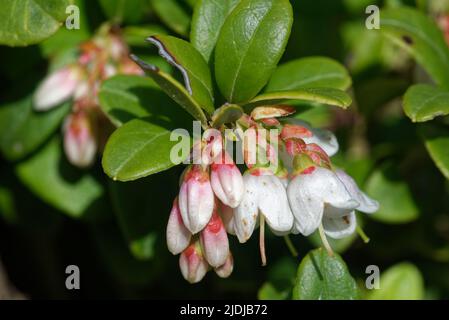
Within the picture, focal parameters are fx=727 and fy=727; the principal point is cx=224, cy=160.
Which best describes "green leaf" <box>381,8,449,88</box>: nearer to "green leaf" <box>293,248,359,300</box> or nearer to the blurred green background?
the blurred green background

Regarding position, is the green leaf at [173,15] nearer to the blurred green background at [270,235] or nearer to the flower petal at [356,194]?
the blurred green background at [270,235]

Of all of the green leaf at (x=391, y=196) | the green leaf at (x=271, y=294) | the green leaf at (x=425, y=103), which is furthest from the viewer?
the green leaf at (x=391, y=196)

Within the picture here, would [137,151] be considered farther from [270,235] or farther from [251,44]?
[270,235]

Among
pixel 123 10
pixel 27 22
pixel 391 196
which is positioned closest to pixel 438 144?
pixel 391 196

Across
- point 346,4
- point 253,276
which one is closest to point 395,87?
point 346,4

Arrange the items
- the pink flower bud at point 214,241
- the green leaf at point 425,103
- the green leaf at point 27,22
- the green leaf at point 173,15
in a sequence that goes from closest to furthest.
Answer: the pink flower bud at point 214,241 → the green leaf at point 425,103 → the green leaf at point 27,22 → the green leaf at point 173,15

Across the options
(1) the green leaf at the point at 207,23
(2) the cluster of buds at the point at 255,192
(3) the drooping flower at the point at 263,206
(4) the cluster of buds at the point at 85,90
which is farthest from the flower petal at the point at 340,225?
(4) the cluster of buds at the point at 85,90

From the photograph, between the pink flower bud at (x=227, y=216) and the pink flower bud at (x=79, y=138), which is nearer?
the pink flower bud at (x=227, y=216)
